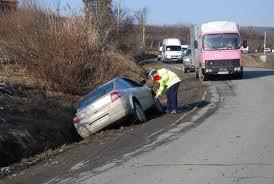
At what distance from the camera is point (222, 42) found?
2853cm

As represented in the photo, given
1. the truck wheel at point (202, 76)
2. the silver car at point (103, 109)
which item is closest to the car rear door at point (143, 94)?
the silver car at point (103, 109)

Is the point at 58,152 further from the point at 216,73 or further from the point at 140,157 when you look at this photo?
the point at 216,73

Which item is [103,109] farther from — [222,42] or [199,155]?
[222,42]

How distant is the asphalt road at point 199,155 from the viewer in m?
7.77

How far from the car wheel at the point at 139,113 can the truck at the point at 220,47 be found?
47.4 feet

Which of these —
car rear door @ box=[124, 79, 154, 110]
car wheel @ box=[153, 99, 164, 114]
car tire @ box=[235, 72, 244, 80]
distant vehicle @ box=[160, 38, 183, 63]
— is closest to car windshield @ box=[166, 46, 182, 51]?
distant vehicle @ box=[160, 38, 183, 63]

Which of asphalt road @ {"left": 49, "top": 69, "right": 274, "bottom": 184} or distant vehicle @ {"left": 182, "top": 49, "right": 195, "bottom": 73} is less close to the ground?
asphalt road @ {"left": 49, "top": 69, "right": 274, "bottom": 184}

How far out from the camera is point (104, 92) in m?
14.0

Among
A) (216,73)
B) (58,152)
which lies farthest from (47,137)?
(216,73)

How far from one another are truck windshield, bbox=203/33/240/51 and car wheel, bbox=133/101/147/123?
1446cm

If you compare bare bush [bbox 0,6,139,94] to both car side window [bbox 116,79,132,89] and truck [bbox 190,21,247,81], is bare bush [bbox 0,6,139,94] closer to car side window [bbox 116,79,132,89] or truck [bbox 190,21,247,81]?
car side window [bbox 116,79,132,89]

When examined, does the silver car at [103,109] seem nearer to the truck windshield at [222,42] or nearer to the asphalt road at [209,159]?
the asphalt road at [209,159]

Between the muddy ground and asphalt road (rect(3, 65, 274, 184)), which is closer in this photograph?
asphalt road (rect(3, 65, 274, 184))

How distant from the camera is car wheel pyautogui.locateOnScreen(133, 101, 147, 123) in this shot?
565 inches
